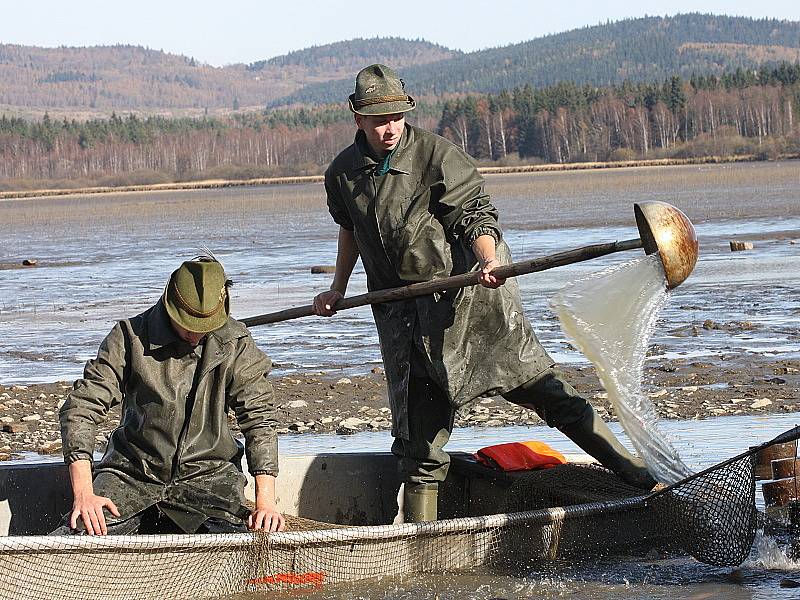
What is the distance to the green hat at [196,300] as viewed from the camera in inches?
216

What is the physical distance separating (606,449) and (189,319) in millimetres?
2292

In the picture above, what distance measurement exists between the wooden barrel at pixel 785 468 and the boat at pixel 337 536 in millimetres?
620

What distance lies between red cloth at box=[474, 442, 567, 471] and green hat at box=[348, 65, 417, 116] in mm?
1944

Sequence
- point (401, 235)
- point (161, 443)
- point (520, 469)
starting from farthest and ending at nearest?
Result: 1. point (520, 469)
2. point (401, 235)
3. point (161, 443)

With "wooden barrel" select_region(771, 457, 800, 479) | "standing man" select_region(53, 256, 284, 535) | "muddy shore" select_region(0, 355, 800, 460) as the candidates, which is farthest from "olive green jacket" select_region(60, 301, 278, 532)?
"muddy shore" select_region(0, 355, 800, 460)

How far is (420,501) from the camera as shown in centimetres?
645

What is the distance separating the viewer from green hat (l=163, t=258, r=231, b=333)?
18.0ft

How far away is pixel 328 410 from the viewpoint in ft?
34.0

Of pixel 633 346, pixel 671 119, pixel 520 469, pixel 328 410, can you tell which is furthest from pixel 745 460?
pixel 671 119

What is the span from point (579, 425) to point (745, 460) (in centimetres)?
81

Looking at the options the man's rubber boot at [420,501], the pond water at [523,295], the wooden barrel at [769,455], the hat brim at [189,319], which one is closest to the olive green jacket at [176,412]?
the hat brim at [189,319]

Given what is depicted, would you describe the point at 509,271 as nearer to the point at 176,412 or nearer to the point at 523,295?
the point at 176,412

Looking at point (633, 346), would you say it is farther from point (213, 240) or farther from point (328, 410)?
point (213, 240)

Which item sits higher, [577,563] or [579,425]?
[579,425]
